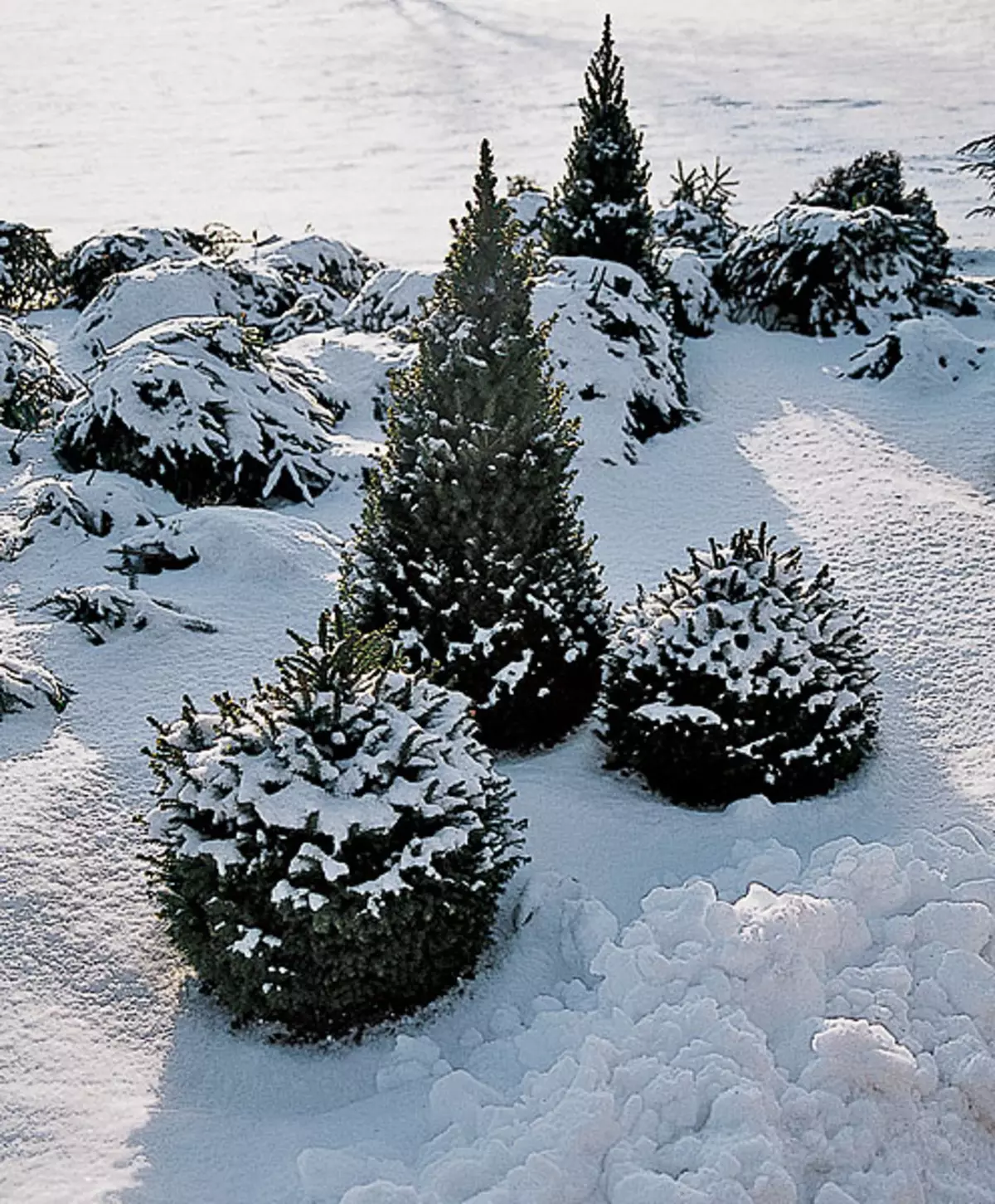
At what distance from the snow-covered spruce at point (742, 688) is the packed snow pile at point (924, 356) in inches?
217

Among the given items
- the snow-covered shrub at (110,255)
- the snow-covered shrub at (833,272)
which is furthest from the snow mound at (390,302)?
the snow-covered shrub at (833,272)

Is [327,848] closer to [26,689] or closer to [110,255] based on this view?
[26,689]

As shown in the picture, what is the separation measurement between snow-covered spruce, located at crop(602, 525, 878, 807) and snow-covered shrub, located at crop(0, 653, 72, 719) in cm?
215

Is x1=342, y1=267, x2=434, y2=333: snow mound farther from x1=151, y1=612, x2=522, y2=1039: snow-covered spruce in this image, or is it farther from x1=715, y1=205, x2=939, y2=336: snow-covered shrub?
x1=151, y1=612, x2=522, y2=1039: snow-covered spruce

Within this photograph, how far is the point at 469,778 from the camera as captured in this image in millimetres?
3420

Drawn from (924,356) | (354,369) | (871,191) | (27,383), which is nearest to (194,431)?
(27,383)

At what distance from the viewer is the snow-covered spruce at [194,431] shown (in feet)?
24.1

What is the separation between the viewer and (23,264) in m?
12.1

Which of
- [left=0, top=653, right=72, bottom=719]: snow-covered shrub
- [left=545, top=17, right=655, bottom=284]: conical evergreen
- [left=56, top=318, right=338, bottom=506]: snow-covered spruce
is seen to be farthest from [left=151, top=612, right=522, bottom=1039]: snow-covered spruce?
[left=545, top=17, right=655, bottom=284]: conical evergreen

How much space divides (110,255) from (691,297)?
18.6 feet

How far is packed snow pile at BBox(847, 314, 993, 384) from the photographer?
9336 millimetres

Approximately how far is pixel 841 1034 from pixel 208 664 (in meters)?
3.21

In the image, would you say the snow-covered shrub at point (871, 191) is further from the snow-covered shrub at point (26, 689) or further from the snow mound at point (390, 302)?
the snow-covered shrub at point (26, 689)

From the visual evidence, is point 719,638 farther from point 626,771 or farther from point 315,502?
point 315,502
